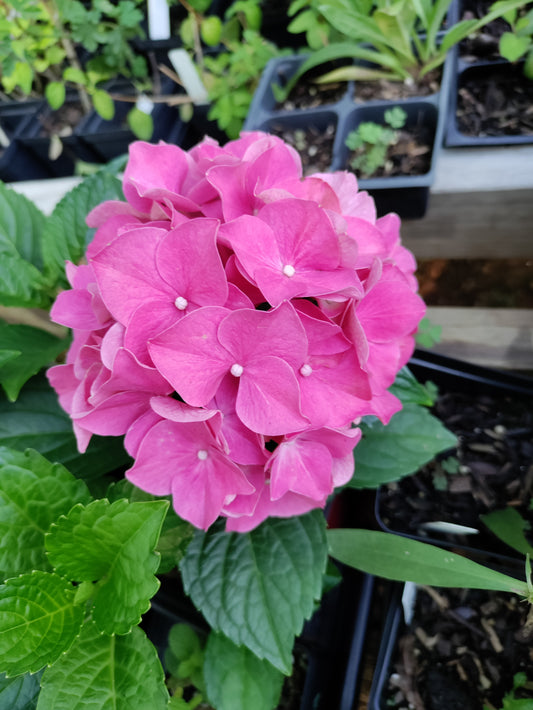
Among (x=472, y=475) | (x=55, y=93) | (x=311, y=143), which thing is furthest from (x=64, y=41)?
(x=472, y=475)

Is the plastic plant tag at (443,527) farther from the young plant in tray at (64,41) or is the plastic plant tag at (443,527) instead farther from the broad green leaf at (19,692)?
the young plant in tray at (64,41)

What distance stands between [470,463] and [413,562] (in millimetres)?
417

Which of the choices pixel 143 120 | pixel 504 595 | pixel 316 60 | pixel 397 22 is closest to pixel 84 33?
pixel 143 120

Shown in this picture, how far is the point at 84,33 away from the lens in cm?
130

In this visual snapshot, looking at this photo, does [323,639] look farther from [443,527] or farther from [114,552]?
[114,552]

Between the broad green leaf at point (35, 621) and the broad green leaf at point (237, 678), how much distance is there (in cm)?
25

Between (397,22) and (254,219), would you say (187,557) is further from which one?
(397,22)

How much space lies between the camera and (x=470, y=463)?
2.99 feet

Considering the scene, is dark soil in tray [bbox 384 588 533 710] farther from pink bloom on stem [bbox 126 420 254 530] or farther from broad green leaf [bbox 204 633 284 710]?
pink bloom on stem [bbox 126 420 254 530]

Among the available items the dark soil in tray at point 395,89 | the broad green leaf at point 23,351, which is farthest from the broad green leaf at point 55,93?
the broad green leaf at point 23,351

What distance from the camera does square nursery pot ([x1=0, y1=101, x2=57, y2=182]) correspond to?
4.82 feet

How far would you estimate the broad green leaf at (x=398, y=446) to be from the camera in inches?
27.1

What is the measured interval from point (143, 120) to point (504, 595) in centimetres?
118

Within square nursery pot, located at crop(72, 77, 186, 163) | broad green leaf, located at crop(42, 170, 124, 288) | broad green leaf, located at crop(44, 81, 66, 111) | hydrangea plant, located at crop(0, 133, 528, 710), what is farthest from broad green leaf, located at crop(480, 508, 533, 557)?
broad green leaf, located at crop(44, 81, 66, 111)
